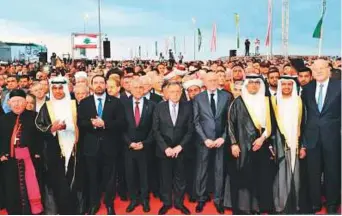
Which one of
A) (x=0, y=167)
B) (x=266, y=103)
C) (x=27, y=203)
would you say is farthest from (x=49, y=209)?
(x=266, y=103)

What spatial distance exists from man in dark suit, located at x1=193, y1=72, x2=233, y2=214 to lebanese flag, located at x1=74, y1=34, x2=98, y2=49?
17251 mm

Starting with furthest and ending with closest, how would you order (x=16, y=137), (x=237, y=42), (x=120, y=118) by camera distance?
1. (x=237, y=42)
2. (x=120, y=118)
3. (x=16, y=137)

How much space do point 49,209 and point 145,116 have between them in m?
1.79

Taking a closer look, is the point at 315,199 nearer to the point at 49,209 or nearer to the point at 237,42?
the point at 49,209

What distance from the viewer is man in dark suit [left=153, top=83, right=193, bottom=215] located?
557 cm

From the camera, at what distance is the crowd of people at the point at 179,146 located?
5.32m

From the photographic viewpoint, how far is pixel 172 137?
5.59 metres

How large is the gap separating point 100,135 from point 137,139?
0.51m

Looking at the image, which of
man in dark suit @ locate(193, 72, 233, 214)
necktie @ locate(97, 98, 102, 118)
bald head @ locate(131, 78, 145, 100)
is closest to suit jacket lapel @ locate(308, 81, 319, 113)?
man in dark suit @ locate(193, 72, 233, 214)

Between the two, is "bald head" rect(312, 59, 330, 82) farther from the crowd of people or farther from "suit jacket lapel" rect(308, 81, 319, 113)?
"suit jacket lapel" rect(308, 81, 319, 113)

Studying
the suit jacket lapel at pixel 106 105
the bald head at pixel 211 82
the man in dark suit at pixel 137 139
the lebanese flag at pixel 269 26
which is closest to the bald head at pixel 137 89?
the man in dark suit at pixel 137 139

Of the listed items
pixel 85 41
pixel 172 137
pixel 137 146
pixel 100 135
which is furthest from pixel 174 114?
pixel 85 41

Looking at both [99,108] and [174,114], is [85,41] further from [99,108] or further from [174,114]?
[174,114]

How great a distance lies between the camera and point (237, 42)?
102ft
